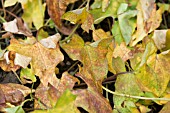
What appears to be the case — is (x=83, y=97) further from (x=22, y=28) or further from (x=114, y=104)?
(x=22, y=28)

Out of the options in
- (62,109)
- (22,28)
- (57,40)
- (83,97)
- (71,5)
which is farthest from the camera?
(71,5)

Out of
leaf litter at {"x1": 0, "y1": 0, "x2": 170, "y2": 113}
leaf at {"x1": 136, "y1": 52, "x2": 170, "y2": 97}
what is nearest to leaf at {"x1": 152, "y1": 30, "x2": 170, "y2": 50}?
leaf litter at {"x1": 0, "y1": 0, "x2": 170, "y2": 113}

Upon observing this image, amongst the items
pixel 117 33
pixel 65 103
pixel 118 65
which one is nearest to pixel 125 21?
pixel 117 33

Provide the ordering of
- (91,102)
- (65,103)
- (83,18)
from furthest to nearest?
(83,18) < (91,102) < (65,103)

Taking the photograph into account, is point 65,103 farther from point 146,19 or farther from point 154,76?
point 146,19

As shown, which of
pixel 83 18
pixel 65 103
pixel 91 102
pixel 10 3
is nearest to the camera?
pixel 65 103

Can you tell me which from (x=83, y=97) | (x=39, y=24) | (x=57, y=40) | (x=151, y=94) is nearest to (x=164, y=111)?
(x=151, y=94)
